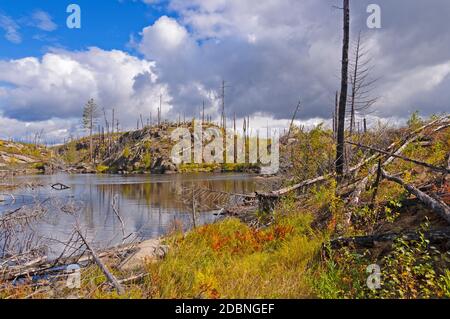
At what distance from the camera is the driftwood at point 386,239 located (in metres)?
5.52

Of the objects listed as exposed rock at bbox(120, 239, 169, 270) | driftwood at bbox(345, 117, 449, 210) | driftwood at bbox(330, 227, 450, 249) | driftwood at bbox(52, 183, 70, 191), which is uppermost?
driftwood at bbox(345, 117, 449, 210)

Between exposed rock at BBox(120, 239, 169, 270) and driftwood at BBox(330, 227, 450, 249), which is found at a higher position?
driftwood at BBox(330, 227, 450, 249)

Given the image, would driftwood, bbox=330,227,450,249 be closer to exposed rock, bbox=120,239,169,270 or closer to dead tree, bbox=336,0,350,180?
exposed rock, bbox=120,239,169,270

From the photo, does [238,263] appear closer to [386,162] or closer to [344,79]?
[386,162]

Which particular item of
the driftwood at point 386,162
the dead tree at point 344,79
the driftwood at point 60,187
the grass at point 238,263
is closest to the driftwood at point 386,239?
the grass at point 238,263

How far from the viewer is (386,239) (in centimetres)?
616

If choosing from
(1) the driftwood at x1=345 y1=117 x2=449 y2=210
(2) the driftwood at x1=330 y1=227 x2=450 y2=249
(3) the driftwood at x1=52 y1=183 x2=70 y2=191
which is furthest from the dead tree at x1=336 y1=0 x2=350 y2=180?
(3) the driftwood at x1=52 y1=183 x2=70 y2=191

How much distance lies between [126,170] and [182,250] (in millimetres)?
85303

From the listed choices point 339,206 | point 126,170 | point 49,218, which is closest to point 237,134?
point 126,170

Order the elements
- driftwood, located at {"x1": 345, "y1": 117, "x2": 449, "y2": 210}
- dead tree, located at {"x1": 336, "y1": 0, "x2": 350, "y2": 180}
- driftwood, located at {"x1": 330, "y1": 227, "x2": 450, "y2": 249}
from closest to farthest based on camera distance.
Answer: driftwood, located at {"x1": 330, "y1": 227, "x2": 450, "y2": 249} → driftwood, located at {"x1": 345, "y1": 117, "x2": 449, "y2": 210} → dead tree, located at {"x1": 336, "y1": 0, "x2": 350, "y2": 180}

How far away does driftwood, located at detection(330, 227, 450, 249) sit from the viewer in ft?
18.1

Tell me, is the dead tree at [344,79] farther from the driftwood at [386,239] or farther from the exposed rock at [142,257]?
the exposed rock at [142,257]

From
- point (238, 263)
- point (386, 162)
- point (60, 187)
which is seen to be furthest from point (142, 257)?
point (60, 187)
